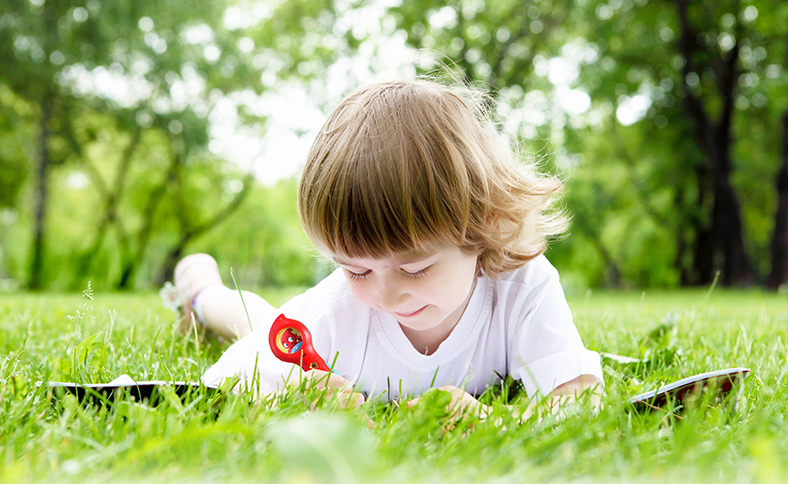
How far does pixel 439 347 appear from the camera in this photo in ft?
6.11

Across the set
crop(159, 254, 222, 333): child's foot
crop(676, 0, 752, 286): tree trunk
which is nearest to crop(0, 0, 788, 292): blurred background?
crop(676, 0, 752, 286): tree trunk

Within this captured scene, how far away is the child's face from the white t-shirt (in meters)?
0.22

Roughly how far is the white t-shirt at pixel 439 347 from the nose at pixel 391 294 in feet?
1.14

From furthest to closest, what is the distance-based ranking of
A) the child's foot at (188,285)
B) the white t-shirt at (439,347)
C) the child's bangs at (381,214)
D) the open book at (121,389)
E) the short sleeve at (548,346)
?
1. the child's foot at (188,285)
2. the white t-shirt at (439,347)
3. the short sleeve at (548,346)
4. the child's bangs at (381,214)
5. the open book at (121,389)

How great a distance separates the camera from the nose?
1.53 meters

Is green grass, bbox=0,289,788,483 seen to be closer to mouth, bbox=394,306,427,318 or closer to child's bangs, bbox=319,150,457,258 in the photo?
mouth, bbox=394,306,427,318

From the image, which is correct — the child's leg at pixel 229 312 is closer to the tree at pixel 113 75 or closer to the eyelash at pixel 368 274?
the eyelash at pixel 368 274

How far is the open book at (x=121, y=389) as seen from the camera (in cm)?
125

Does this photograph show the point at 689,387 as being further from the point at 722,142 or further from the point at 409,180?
the point at 722,142

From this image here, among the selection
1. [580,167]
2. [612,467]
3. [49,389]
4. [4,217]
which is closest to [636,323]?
[612,467]

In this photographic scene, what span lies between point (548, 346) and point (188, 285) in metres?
2.04

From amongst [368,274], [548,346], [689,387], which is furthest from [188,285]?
[689,387]

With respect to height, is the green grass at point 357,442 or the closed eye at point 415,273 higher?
the closed eye at point 415,273

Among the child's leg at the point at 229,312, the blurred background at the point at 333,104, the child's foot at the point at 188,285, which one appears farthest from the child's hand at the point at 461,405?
the blurred background at the point at 333,104
